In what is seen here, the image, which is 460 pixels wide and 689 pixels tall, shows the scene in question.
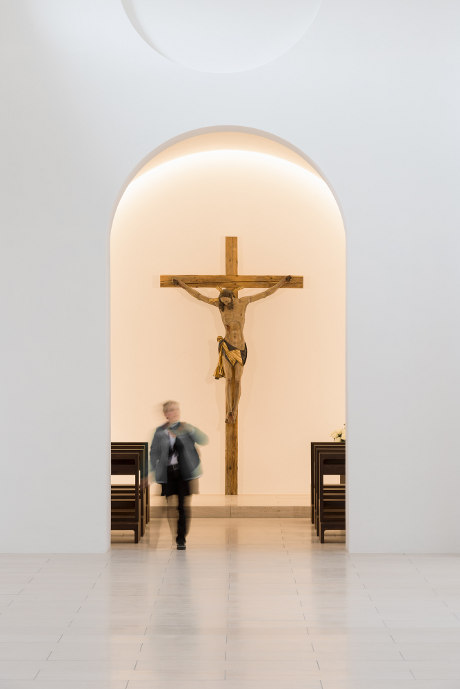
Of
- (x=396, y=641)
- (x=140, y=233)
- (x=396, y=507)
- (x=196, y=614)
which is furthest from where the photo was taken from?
(x=140, y=233)

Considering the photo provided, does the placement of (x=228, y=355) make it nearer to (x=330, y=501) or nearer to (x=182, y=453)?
(x=330, y=501)

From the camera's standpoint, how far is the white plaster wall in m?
7.41

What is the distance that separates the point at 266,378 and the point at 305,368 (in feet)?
1.50

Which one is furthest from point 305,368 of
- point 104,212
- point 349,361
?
point 104,212

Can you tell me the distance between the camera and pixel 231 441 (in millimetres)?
10242

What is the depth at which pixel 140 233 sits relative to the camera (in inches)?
413

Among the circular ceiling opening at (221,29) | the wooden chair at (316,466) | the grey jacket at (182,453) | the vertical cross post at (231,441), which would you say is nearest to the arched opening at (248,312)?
the vertical cross post at (231,441)

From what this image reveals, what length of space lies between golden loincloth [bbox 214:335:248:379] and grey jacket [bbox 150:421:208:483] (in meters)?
2.73

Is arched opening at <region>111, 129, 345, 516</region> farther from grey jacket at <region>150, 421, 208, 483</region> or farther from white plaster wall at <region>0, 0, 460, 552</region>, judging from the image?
grey jacket at <region>150, 421, 208, 483</region>

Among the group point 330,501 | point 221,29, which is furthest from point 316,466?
point 221,29

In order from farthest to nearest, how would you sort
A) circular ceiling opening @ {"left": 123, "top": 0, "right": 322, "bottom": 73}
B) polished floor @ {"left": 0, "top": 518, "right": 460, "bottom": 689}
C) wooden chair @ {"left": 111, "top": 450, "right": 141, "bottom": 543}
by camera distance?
1. wooden chair @ {"left": 111, "top": 450, "right": 141, "bottom": 543}
2. circular ceiling opening @ {"left": 123, "top": 0, "right": 322, "bottom": 73}
3. polished floor @ {"left": 0, "top": 518, "right": 460, "bottom": 689}

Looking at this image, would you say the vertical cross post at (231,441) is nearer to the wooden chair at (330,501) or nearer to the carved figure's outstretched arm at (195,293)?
the carved figure's outstretched arm at (195,293)

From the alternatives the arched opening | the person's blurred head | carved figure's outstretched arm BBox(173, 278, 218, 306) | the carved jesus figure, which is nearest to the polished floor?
the person's blurred head

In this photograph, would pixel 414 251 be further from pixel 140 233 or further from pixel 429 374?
pixel 140 233
